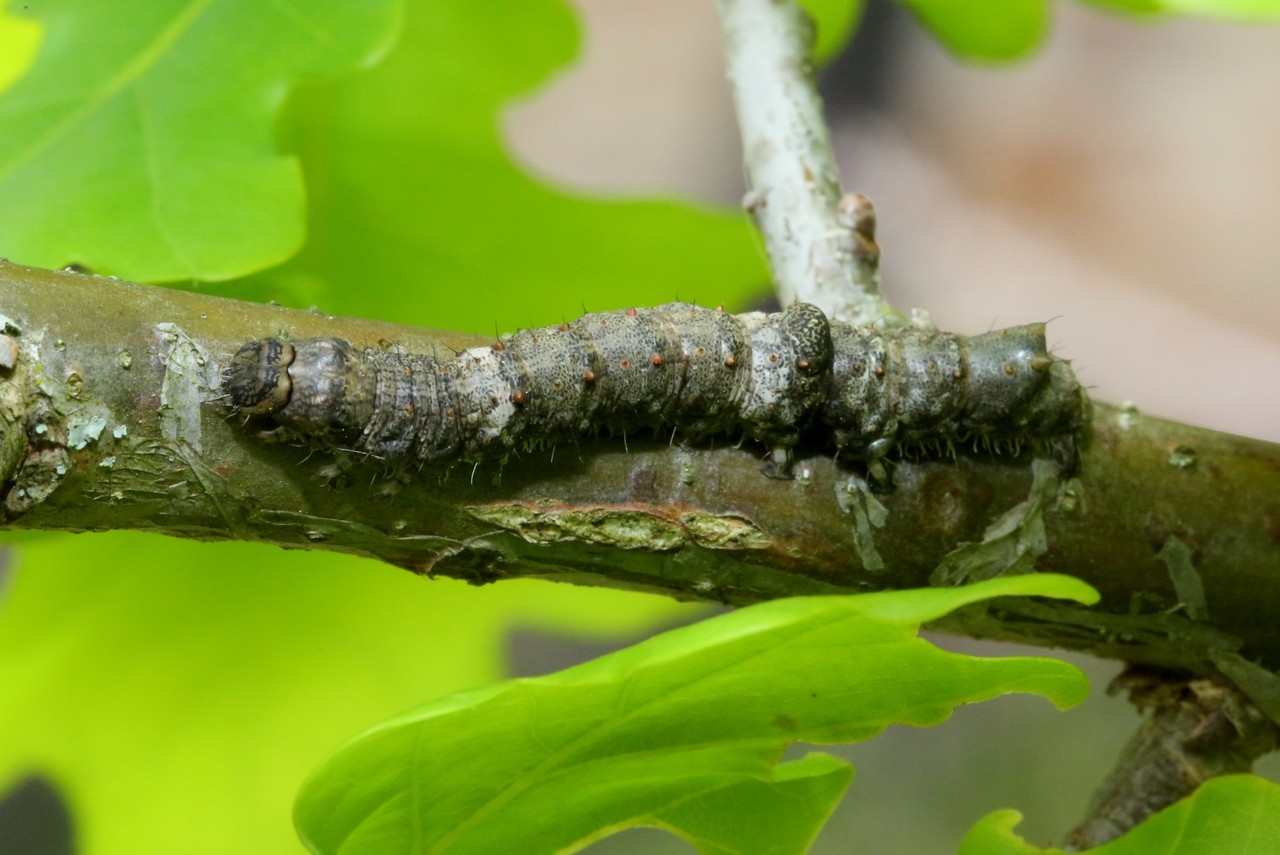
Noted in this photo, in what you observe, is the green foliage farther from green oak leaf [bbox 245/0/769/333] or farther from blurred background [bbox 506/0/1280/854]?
blurred background [bbox 506/0/1280/854]

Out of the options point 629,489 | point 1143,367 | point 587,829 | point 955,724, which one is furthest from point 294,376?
point 1143,367

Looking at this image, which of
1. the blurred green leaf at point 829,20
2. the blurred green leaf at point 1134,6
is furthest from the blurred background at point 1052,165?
the blurred green leaf at point 1134,6

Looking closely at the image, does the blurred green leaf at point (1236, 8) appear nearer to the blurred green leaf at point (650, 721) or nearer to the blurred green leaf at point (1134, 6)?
the blurred green leaf at point (1134, 6)

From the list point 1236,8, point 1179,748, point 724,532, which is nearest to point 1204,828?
point 1179,748

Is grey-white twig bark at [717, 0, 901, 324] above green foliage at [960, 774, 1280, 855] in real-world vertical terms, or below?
above

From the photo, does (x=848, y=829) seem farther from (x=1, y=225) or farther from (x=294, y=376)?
(x=1, y=225)

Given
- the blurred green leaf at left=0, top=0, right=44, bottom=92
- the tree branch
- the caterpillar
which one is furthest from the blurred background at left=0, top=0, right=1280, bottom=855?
the blurred green leaf at left=0, top=0, right=44, bottom=92

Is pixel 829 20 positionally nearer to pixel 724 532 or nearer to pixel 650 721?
pixel 724 532
